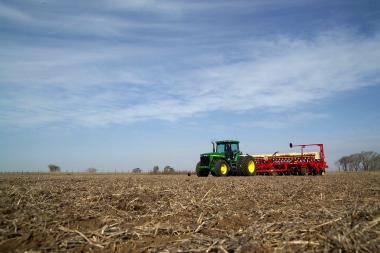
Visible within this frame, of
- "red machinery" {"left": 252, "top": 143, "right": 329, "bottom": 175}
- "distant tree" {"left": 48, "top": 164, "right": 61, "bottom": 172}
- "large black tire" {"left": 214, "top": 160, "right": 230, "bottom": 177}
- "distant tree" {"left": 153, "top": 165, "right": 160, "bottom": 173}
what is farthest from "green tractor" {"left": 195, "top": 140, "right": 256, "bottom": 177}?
"distant tree" {"left": 48, "top": 164, "right": 61, "bottom": 172}

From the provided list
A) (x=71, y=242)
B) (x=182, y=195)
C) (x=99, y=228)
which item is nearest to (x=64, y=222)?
(x=99, y=228)

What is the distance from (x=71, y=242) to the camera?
428 cm

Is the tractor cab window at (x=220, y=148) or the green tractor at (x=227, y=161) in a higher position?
the tractor cab window at (x=220, y=148)

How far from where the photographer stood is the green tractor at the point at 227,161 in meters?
22.2

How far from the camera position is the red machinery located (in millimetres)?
27906

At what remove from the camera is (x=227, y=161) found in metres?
23.0

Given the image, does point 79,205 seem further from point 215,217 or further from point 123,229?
point 215,217

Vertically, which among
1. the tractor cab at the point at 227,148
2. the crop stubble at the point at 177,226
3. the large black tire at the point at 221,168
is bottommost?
the crop stubble at the point at 177,226

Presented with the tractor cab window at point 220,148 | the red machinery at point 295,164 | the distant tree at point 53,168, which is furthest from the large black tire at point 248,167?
the distant tree at point 53,168

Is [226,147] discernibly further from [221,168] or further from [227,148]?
[221,168]

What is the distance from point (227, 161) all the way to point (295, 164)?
817 centimetres

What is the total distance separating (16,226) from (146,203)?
277 cm

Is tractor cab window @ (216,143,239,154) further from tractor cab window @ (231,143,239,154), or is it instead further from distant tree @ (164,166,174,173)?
Result: distant tree @ (164,166,174,173)

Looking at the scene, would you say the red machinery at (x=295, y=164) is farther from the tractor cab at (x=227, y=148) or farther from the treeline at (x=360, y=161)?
the treeline at (x=360, y=161)
